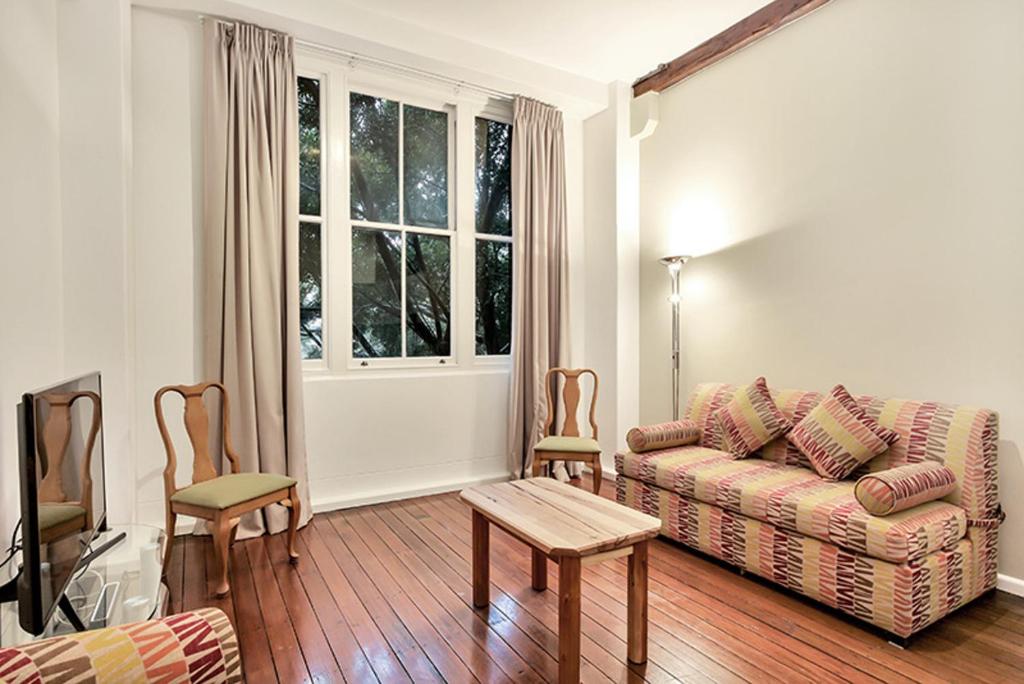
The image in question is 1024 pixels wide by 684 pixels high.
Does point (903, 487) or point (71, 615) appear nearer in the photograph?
point (71, 615)

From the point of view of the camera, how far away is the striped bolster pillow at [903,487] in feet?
6.93

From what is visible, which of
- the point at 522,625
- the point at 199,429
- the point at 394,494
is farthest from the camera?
the point at 394,494

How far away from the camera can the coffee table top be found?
6.03 feet

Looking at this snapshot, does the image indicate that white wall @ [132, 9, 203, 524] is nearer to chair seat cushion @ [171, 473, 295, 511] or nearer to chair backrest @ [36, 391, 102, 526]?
chair seat cushion @ [171, 473, 295, 511]

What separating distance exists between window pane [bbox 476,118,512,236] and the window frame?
83 mm

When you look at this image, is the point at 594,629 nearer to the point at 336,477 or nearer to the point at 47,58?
the point at 336,477

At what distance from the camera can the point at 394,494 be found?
3824 millimetres

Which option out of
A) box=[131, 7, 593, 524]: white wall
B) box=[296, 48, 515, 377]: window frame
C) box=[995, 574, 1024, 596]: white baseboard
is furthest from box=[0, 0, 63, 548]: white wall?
box=[995, 574, 1024, 596]: white baseboard

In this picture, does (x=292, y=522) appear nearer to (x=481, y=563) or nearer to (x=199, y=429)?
(x=199, y=429)

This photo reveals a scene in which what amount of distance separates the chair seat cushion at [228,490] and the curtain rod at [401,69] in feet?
8.65

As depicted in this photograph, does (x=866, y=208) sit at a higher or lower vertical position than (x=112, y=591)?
higher

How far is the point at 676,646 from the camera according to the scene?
2.04 metres

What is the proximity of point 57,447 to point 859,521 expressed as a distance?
273 centimetres

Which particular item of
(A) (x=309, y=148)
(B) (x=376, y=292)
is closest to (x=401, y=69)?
(A) (x=309, y=148)
